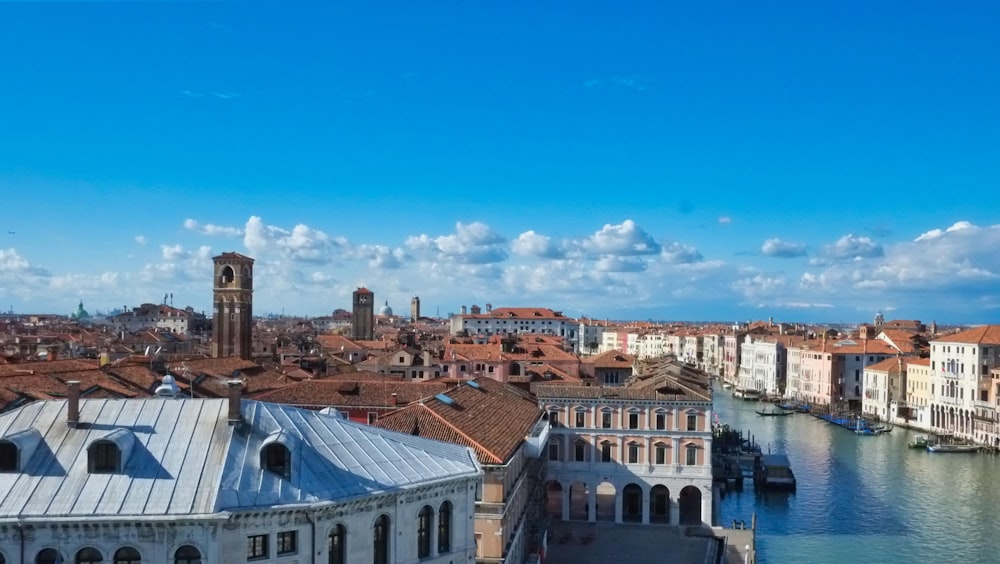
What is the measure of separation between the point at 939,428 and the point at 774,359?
2949 cm

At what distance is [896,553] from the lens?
3078cm

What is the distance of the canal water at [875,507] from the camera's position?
3123cm

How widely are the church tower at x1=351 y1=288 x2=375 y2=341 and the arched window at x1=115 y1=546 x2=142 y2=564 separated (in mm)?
84007

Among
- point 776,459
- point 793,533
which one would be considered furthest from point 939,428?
point 793,533

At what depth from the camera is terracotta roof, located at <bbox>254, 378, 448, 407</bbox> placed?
101 feet

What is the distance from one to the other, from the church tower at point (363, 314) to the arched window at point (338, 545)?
272ft

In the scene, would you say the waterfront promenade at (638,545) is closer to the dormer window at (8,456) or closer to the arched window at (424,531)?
the arched window at (424,531)

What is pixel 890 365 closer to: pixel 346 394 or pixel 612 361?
pixel 612 361

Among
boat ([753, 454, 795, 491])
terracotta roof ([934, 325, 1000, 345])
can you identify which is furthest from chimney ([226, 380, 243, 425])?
terracotta roof ([934, 325, 1000, 345])

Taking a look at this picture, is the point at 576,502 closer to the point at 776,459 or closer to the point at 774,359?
the point at 776,459

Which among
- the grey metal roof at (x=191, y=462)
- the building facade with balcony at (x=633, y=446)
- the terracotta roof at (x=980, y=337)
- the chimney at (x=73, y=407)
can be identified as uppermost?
the terracotta roof at (x=980, y=337)

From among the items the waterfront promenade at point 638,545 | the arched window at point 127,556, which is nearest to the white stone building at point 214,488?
the arched window at point 127,556

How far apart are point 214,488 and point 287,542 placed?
1.38 meters

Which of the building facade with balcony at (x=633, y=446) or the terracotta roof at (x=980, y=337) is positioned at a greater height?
the terracotta roof at (x=980, y=337)
